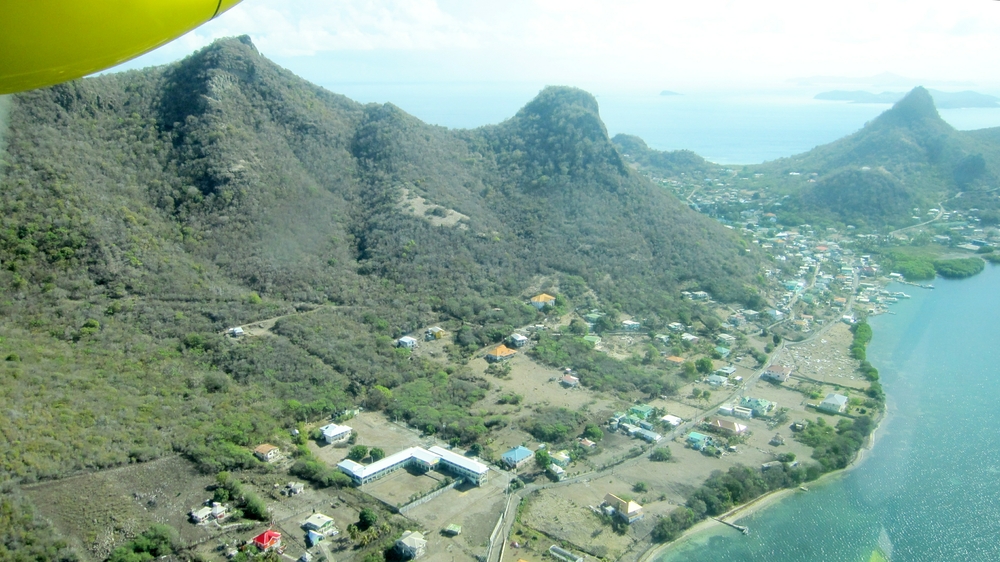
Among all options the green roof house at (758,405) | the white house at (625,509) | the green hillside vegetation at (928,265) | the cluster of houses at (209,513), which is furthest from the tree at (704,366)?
the green hillside vegetation at (928,265)

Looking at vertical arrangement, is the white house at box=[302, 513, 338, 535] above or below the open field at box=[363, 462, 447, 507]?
above

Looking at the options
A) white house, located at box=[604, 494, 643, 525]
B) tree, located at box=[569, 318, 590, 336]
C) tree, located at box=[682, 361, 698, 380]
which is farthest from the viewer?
tree, located at box=[569, 318, 590, 336]

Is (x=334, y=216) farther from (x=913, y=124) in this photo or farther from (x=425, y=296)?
(x=913, y=124)

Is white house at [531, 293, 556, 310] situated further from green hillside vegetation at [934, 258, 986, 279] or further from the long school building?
green hillside vegetation at [934, 258, 986, 279]

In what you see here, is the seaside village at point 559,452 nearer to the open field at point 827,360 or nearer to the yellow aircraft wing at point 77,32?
the open field at point 827,360

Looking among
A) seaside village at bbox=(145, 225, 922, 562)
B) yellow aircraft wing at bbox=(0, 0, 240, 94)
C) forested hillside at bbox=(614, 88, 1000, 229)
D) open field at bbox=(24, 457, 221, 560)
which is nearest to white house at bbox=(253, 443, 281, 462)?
seaside village at bbox=(145, 225, 922, 562)

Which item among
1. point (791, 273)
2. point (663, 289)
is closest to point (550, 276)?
point (663, 289)
